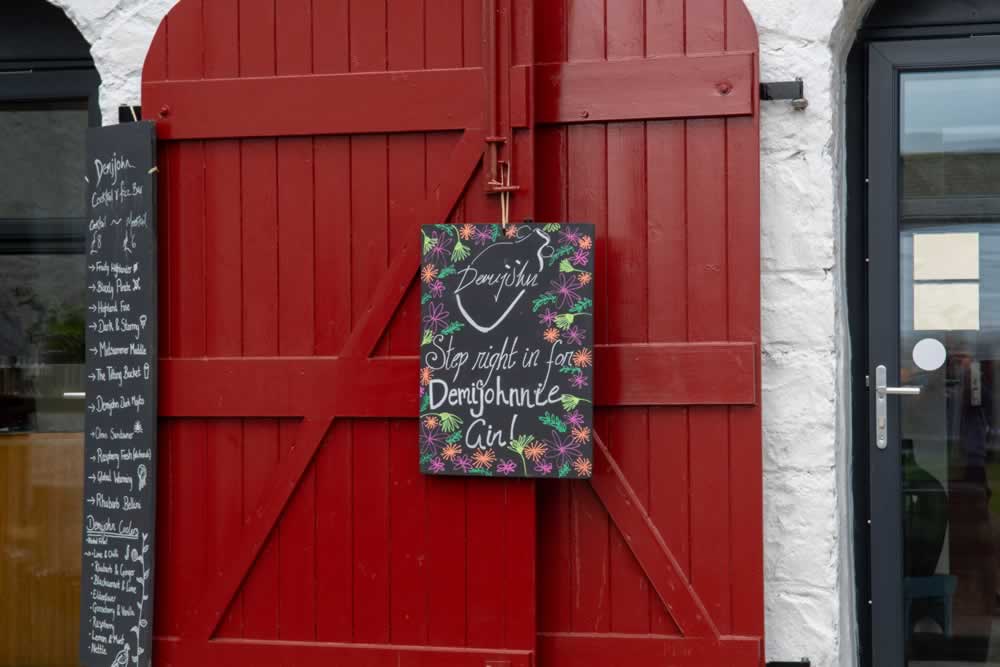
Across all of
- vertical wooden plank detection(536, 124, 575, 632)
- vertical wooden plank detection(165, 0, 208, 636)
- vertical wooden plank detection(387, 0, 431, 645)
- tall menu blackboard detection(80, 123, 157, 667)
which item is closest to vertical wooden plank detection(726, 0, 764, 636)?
vertical wooden plank detection(536, 124, 575, 632)

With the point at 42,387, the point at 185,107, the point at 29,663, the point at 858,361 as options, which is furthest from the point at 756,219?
the point at 29,663

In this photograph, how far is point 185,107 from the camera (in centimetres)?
339

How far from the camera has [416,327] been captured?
3.30 m

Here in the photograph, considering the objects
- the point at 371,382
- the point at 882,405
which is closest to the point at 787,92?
the point at 882,405

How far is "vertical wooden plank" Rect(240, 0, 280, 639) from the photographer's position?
337cm

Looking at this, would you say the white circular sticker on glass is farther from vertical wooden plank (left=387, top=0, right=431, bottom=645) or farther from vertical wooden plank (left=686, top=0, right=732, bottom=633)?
vertical wooden plank (left=387, top=0, right=431, bottom=645)

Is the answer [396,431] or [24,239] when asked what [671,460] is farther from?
[24,239]

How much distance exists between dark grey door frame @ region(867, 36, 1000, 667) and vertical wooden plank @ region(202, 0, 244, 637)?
193 centimetres

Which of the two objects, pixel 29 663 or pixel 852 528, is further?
pixel 29 663

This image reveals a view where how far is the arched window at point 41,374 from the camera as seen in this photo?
3.82 m

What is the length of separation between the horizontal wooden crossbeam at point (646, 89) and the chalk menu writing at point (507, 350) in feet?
1.26

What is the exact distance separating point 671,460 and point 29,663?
237cm

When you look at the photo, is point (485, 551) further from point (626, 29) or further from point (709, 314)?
point (626, 29)

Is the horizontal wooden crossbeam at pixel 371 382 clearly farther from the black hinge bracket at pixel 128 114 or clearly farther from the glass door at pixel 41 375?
the black hinge bracket at pixel 128 114
